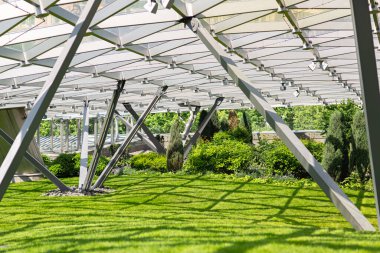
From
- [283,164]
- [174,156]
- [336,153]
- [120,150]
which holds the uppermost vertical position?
[120,150]

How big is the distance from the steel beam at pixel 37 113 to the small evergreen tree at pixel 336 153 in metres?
17.7

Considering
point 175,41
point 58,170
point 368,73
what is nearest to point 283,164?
point 175,41

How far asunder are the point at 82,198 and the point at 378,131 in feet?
53.8

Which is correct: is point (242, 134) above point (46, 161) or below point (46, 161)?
above

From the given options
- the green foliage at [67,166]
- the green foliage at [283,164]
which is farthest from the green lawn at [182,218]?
the green foliage at [67,166]

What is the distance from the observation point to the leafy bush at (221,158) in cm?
2920

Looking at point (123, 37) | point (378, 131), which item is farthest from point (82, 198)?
point (378, 131)

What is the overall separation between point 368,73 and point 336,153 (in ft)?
54.0

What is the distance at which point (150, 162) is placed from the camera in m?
35.9

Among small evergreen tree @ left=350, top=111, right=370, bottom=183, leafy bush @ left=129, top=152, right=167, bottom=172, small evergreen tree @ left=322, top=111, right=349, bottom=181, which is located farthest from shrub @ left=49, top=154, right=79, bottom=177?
small evergreen tree @ left=350, top=111, right=370, bottom=183

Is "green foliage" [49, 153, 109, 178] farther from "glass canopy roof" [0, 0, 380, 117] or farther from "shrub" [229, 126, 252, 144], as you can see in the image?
"shrub" [229, 126, 252, 144]

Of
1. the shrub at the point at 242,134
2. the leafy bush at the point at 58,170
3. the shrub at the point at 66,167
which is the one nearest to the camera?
the leafy bush at the point at 58,170

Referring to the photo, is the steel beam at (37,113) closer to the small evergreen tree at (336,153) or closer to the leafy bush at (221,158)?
the small evergreen tree at (336,153)

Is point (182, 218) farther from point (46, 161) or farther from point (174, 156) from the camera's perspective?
point (46, 161)
